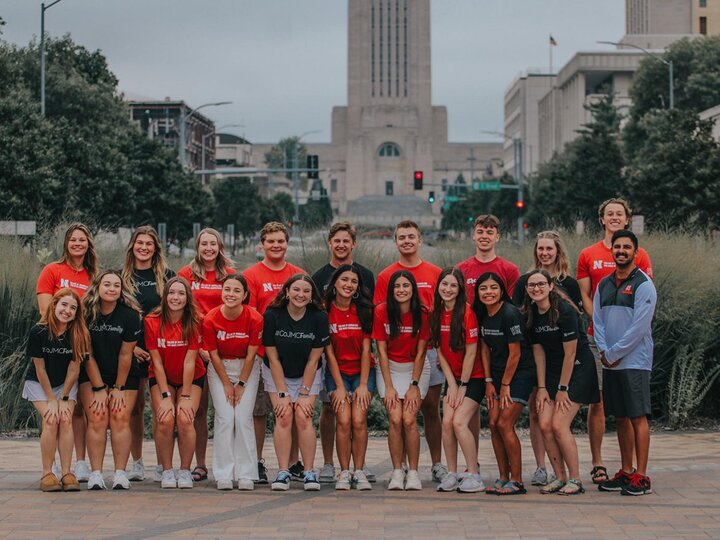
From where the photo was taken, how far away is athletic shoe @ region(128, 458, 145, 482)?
9219 millimetres

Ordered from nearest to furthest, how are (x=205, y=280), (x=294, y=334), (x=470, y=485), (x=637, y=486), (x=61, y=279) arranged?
(x=637, y=486), (x=470, y=485), (x=294, y=334), (x=61, y=279), (x=205, y=280)

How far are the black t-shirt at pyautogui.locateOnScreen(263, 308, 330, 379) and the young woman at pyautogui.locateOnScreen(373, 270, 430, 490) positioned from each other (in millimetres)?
417

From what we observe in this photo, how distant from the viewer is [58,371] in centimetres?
890

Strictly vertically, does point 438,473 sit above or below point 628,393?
below

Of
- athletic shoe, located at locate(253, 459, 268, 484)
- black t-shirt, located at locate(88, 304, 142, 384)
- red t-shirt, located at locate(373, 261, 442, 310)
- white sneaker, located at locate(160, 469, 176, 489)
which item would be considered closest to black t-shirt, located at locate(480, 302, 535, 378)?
red t-shirt, located at locate(373, 261, 442, 310)

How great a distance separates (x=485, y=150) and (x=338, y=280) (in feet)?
506

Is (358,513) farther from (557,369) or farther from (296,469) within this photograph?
(557,369)

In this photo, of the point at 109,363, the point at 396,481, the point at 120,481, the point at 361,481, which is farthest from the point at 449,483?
the point at 109,363

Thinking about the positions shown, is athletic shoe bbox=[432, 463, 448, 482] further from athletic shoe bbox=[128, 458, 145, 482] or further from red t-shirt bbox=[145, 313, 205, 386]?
athletic shoe bbox=[128, 458, 145, 482]

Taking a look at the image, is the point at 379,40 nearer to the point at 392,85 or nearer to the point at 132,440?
the point at 392,85

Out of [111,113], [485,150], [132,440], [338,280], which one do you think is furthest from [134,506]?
[485,150]

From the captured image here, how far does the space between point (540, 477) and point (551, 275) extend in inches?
58.7

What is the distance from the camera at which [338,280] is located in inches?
357

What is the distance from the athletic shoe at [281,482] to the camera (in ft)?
28.7
